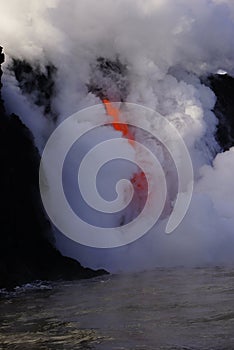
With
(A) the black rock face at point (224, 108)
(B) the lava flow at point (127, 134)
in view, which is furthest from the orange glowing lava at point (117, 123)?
(A) the black rock face at point (224, 108)

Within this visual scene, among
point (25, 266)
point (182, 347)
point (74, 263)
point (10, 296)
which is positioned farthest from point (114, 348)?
point (74, 263)

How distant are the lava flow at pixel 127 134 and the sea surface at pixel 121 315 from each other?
24722 millimetres

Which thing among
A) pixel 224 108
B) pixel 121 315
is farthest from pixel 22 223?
pixel 224 108

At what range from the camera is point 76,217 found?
142ft

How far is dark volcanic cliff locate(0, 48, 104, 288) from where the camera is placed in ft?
105

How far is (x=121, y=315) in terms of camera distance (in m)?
20.2

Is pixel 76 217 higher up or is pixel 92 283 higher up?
pixel 76 217

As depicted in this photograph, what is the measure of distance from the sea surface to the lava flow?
2472cm

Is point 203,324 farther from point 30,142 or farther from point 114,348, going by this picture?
point 30,142

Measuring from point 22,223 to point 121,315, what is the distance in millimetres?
16244

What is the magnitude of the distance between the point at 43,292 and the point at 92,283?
3.93 metres

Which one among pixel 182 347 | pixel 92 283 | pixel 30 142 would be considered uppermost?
pixel 30 142

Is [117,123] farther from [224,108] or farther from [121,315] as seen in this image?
[121,315]

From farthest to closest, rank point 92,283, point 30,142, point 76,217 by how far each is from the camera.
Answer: point 76,217 → point 30,142 → point 92,283
